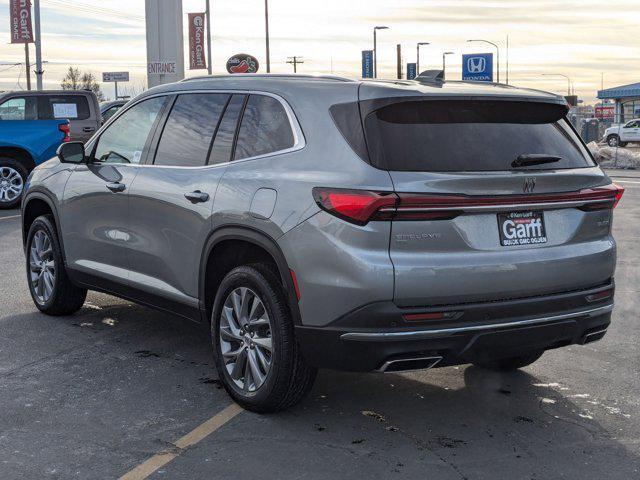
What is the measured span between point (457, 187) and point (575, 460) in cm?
138

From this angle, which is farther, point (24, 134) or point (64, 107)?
point (64, 107)

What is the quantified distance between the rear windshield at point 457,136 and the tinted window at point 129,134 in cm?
210

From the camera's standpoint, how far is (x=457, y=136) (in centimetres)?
462

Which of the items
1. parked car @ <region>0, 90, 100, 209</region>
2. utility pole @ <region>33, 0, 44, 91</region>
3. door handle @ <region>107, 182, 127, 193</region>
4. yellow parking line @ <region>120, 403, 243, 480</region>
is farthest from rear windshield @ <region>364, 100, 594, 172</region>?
utility pole @ <region>33, 0, 44, 91</region>

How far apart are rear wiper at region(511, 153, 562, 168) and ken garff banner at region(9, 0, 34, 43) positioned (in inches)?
1572

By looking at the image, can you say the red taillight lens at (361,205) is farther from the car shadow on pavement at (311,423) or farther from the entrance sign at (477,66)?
the entrance sign at (477,66)

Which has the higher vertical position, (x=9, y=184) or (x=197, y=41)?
(x=197, y=41)

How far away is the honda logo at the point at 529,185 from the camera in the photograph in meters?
4.60

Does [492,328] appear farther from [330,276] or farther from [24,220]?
[24,220]

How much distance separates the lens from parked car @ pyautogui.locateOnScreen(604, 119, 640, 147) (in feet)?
170

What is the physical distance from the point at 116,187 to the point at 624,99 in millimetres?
61930

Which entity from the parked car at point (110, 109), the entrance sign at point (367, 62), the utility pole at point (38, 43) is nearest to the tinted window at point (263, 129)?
the parked car at point (110, 109)

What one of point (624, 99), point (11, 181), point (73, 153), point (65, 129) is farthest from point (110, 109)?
point (624, 99)

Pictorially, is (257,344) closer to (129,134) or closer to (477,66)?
(129,134)
